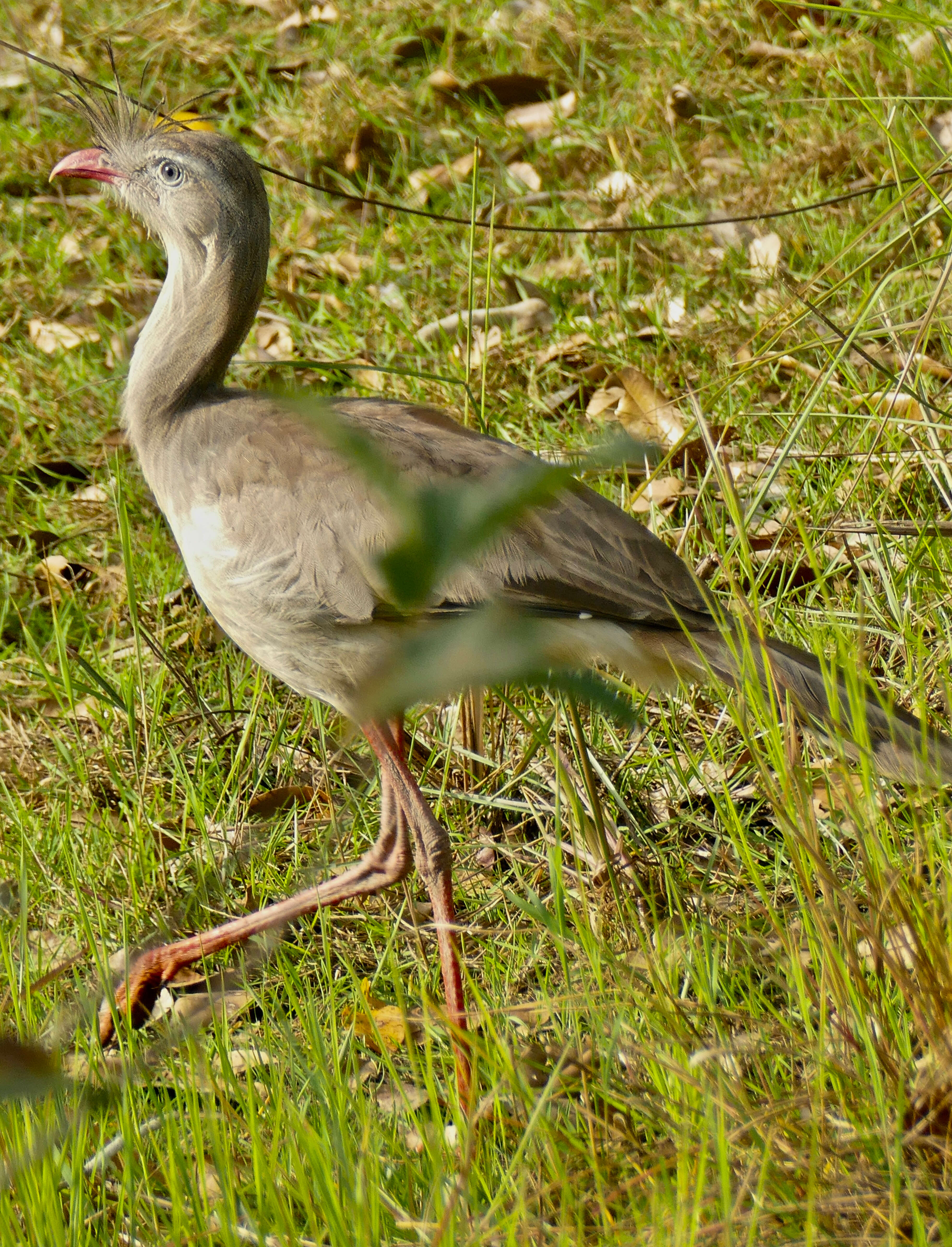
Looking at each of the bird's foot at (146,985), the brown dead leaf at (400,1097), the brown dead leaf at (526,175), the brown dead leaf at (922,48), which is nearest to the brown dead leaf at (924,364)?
the brown dead leaf at (922,48)

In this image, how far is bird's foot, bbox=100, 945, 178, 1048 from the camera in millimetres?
2967

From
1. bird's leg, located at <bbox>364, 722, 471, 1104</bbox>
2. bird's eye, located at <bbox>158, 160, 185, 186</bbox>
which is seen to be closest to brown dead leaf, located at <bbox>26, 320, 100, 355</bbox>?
bird's eye, located at <bbox>158, 160, 185, 186</bbox>

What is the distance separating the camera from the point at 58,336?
15.8 ft

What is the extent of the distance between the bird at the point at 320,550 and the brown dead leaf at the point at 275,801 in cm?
23

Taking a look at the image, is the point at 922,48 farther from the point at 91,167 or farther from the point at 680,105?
the point at 91,167

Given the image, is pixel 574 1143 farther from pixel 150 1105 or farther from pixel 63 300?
pixel 63 300

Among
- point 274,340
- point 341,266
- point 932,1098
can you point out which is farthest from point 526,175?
point 932,1098

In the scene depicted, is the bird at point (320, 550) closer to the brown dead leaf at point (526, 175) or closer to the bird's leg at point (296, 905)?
the bird's leg at point (296, 905)

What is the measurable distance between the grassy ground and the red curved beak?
0.71 metres

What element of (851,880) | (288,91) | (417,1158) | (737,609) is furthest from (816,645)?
(288,91)

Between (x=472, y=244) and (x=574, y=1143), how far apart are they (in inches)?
77.8

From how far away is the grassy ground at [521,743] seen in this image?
1741 mm

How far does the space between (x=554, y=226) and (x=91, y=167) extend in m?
1.94

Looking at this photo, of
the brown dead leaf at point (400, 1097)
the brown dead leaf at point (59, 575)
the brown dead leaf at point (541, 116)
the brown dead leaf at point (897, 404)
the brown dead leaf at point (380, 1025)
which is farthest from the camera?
the brown dead leaf at point (541, 116)
